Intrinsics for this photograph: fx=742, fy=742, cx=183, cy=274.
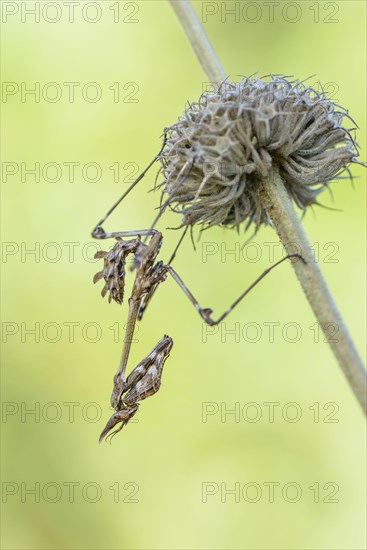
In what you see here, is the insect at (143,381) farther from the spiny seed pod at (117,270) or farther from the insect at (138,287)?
the spiny seed pod at (117,270)

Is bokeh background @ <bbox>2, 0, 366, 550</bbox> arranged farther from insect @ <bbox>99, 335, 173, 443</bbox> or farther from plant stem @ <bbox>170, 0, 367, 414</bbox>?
plant stem @ <bbox>170, 0, 367, 414</bbox>

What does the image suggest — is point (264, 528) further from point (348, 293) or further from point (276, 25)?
point (276, 25)

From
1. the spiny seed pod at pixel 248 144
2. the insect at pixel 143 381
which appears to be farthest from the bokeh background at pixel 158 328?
the spiny seed pod at pixel 248 144

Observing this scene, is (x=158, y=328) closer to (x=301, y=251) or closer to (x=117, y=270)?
(x=117, y=270)

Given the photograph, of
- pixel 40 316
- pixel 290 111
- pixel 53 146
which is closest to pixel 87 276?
pixel 40 316

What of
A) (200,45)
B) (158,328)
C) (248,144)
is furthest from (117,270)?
(158,328)

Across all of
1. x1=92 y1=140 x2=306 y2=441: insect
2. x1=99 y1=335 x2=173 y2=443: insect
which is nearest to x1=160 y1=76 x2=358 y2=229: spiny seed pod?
x1=92 y1=140 x2=306 y2=441: insect
